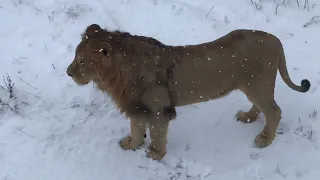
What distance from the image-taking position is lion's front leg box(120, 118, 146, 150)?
4570 mm

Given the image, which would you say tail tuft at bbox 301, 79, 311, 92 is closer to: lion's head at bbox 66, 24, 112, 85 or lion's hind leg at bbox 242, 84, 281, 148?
lion's hind leg at bbox 242, 84, 281, 148

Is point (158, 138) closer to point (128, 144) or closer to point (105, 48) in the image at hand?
point (128, 144)

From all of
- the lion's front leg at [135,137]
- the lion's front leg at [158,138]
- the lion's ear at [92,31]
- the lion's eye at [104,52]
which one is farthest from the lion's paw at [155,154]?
the lion's ear at [92,31]

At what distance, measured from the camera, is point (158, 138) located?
4.57 meters

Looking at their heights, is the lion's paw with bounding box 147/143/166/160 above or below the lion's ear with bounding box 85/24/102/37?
below

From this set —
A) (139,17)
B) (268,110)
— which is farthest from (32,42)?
(268,110)

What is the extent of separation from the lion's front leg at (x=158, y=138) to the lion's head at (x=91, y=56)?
2.35ft

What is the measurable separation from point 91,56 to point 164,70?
66cm

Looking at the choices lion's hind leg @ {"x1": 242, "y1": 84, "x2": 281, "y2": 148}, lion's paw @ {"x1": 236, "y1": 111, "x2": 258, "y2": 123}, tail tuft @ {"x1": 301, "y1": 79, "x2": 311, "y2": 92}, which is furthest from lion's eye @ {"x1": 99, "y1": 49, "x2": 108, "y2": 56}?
tail tuft @ {"x1": 301, "y1": 79, "x2": 311, "y2": 92}

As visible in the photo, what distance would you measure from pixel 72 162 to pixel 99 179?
1.08 ft

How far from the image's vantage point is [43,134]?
4.90m

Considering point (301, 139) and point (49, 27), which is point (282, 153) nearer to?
point (301, 139)

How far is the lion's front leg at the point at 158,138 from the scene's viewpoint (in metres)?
4.43

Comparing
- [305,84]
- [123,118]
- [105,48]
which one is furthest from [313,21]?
[105,48]
